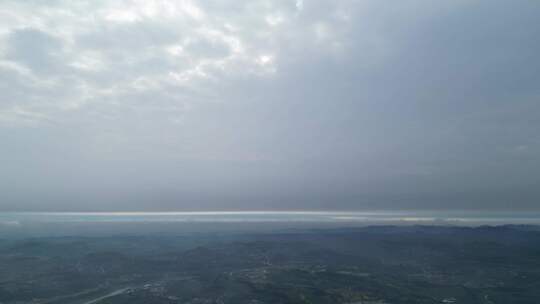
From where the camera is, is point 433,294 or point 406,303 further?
point 433,294

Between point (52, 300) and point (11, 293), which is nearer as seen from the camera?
point (52, 300)

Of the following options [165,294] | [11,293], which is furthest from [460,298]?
[11,293]

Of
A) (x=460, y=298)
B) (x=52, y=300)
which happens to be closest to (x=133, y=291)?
(x=52, y=300)

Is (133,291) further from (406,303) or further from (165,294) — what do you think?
(406,303)

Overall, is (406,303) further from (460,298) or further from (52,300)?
(52,300)

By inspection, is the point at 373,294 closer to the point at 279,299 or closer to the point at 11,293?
the point at 279,299

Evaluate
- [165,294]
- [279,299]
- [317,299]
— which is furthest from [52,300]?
[317,299]

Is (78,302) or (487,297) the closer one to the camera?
(78,302)
